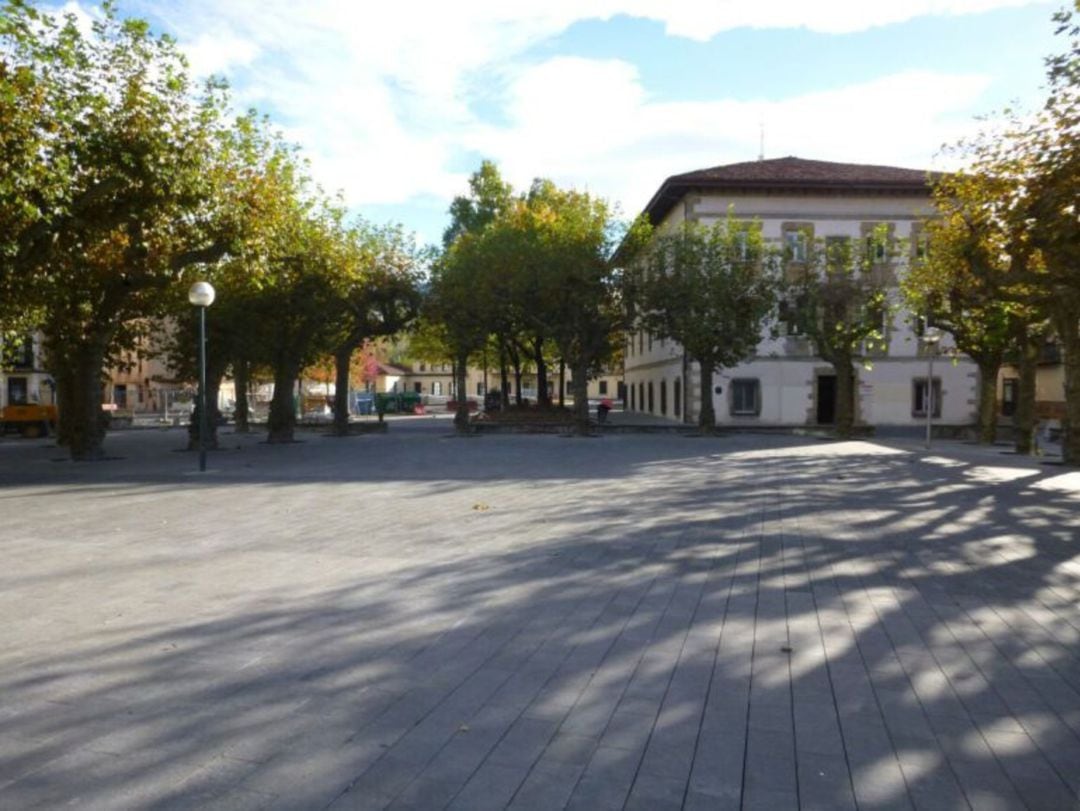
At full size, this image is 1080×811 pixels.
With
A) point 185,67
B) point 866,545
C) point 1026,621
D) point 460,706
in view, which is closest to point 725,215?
point 185,67

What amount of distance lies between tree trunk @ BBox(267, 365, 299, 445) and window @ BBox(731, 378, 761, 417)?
20.0 m

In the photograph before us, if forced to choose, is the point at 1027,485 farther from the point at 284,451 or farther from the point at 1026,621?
the point at 284,451

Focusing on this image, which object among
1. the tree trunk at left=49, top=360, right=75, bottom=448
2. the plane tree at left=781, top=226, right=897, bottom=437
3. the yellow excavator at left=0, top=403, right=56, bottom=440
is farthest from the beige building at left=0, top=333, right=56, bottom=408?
the plane tree at left=781, top=226, right=897, bottom=437

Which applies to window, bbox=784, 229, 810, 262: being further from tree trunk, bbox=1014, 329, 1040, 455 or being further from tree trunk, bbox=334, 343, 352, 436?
tree trunk, bbox=334, 343, 352, 436

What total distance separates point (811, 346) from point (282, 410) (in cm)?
2309

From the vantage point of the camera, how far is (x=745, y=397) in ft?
128

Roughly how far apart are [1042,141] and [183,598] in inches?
645

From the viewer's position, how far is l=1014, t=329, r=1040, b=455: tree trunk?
22.8 m

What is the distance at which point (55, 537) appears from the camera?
9.48 m

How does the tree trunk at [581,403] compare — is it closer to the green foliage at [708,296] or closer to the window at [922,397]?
the green foliage at [708,296]

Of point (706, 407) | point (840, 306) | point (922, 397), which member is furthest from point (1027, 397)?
point (922, 397)

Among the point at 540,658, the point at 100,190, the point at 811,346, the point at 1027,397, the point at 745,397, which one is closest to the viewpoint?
the point at 540,658

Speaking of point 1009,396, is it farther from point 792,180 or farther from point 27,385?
point 27,385

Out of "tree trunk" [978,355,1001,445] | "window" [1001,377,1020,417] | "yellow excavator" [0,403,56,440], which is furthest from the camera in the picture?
"window" [1001,377,1020,417]
